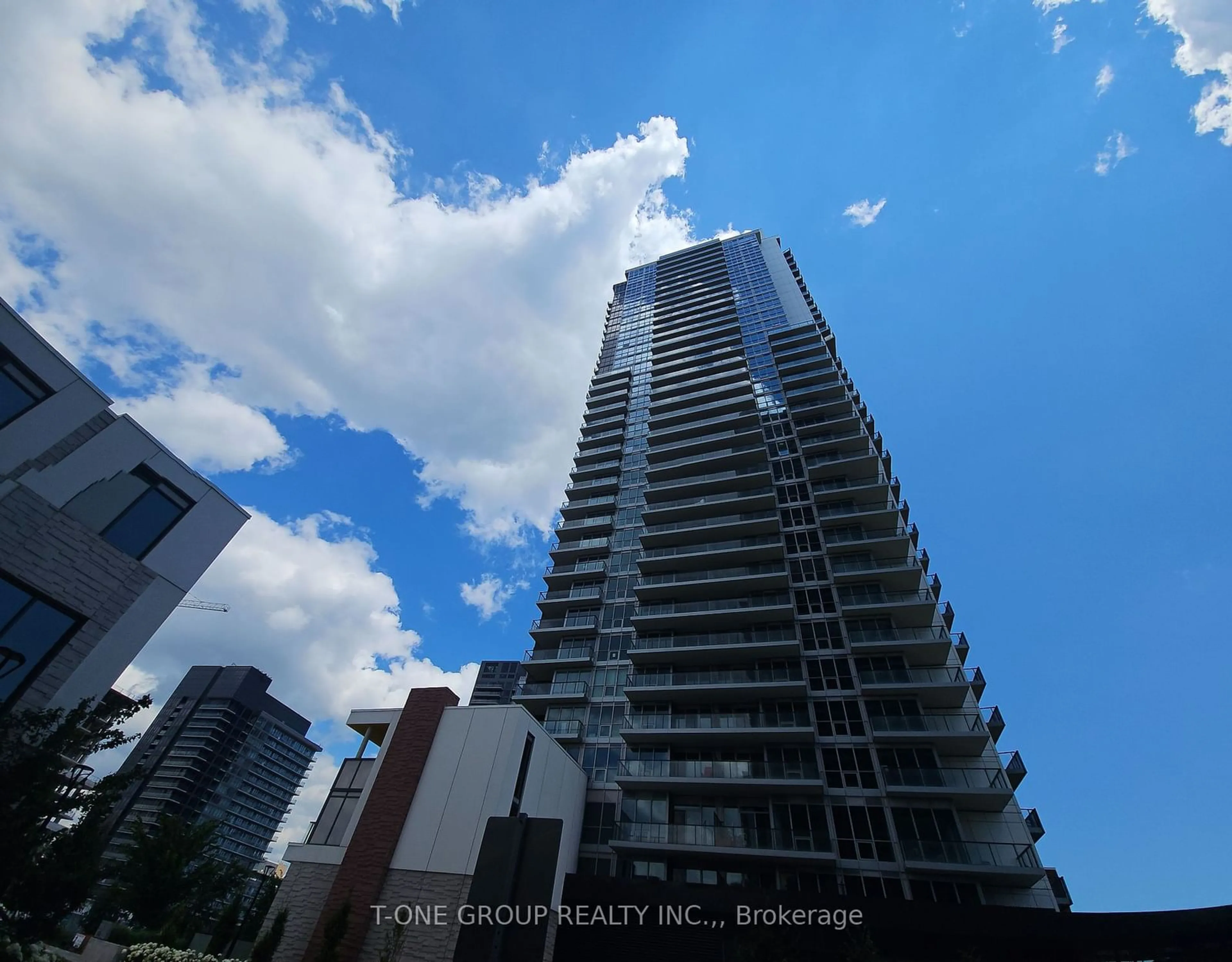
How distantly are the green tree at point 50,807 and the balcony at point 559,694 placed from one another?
911 inches

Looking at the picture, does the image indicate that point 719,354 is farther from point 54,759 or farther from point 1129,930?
point 54,759

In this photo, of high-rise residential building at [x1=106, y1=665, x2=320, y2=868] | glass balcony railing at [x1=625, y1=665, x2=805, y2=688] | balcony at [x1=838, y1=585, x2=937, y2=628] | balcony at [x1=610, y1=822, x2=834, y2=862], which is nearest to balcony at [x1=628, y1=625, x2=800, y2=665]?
glass balcony railing at [x1=625, y1=665, x2=805, y2=688]

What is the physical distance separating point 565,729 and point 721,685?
10.2m

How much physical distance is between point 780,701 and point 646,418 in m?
29.6

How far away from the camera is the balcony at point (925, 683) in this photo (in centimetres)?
2855

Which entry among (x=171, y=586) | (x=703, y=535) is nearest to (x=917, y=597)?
(x=703, y=535)

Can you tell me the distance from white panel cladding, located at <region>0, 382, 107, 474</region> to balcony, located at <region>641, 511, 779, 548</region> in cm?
3130

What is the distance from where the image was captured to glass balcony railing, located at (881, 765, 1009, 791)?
82.9 ft

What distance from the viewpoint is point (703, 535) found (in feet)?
129

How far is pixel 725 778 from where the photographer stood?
1073 inches

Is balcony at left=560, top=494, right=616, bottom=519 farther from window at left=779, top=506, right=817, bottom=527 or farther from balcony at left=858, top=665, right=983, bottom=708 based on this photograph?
balcony at left=858, top=665, right=983, bottom=708

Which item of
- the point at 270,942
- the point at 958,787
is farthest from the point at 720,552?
the point at 270,942

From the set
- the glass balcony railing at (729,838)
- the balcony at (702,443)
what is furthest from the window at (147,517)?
the balcony at (702,443)

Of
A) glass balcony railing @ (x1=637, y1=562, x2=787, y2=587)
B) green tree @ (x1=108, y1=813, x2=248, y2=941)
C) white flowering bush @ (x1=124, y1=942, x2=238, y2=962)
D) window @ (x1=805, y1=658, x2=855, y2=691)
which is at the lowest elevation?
white flowering bush @ (x1=124, y1=942, x2=238, y2=962)
